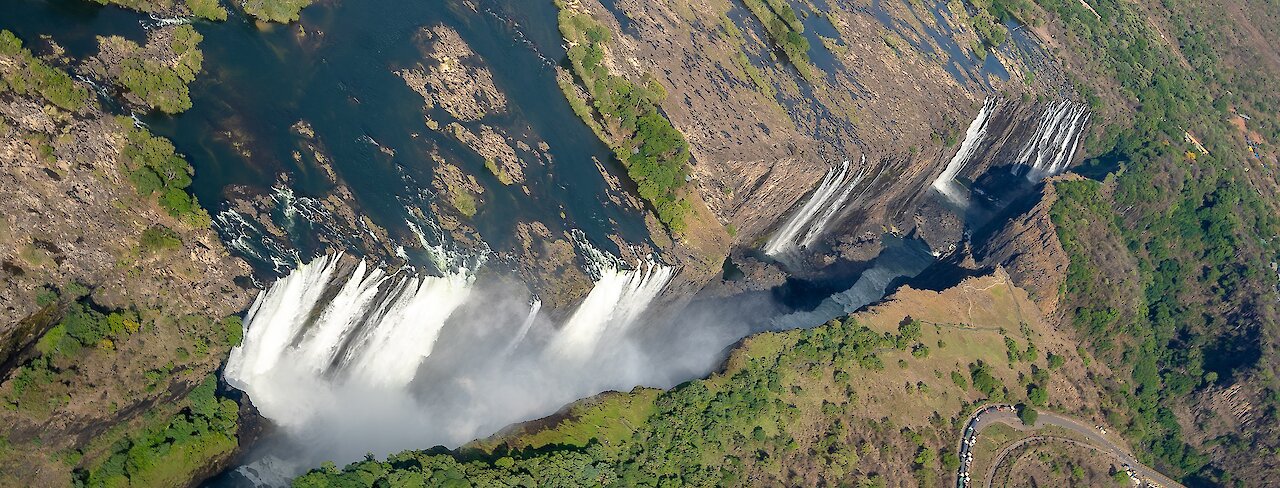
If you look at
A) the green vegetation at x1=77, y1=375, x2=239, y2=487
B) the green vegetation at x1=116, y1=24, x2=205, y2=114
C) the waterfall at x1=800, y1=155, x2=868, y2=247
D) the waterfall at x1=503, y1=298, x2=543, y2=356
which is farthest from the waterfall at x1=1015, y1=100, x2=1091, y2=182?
the green vegetation at x1=77, y1=375, x2=239, y2=487

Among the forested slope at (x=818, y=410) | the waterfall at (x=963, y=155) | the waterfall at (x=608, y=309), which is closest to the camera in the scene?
the forested slope at (x=818, y=410)

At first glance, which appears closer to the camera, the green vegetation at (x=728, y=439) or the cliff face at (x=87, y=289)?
the cliff face at (x=87, y=289)

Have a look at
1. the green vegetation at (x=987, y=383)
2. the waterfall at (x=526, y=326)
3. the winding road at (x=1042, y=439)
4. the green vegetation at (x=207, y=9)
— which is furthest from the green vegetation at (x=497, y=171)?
the green vegetation at (x=987, y=383)

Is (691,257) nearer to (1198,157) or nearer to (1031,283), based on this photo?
(1031,283)

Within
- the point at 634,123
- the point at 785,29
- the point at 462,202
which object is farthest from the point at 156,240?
the point at 785,29

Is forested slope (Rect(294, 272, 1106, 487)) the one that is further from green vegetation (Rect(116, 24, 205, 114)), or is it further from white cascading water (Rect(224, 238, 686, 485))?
green vegetation (Rect(116, 24, 205, 114))

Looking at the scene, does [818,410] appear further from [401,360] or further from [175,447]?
[175,447]

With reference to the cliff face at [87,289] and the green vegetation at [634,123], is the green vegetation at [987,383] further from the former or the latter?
the cliff face at [87,289]
